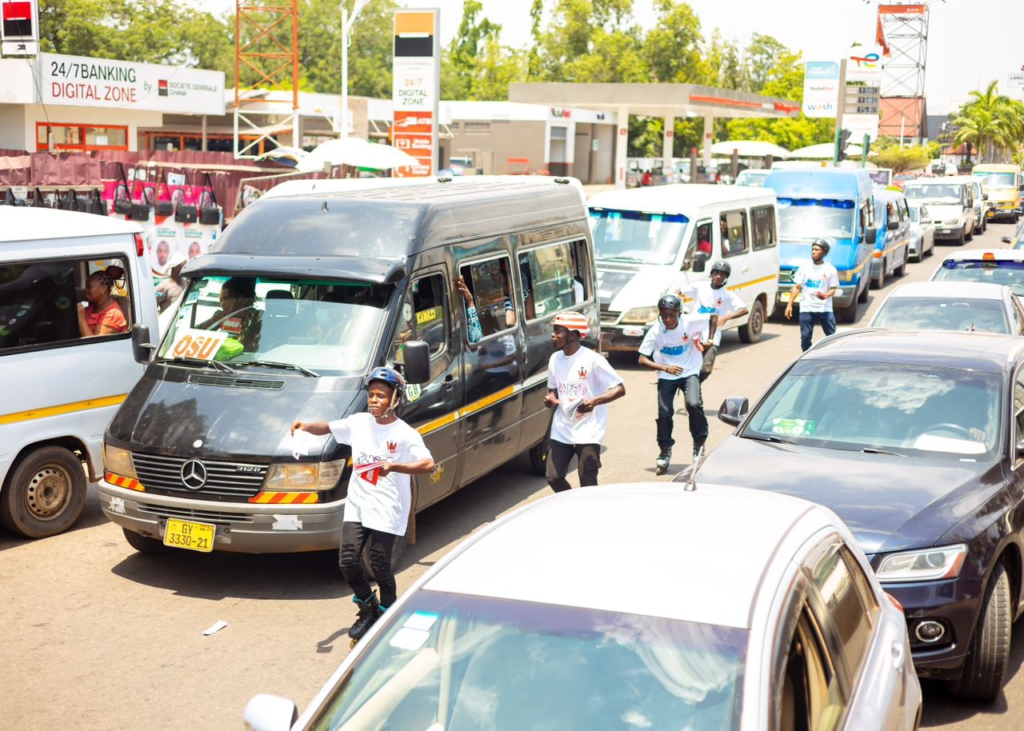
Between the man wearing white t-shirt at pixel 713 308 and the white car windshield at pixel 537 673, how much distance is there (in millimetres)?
7970

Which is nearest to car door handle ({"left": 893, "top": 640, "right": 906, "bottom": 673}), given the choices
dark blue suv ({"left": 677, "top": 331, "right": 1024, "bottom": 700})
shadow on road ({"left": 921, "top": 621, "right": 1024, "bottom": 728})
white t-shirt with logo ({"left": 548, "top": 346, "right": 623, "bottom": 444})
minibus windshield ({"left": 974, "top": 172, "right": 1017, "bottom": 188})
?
dark blue suv ({"left": 677, "top": 331, "right": 1024, "bottom": 700})

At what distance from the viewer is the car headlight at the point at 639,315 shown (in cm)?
1636

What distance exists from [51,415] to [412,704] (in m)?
6.35

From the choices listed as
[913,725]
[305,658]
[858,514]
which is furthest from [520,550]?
[305,658]

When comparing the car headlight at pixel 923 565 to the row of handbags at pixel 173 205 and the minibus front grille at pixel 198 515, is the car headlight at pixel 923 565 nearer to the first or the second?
the minibus front grille at pixel 198 515

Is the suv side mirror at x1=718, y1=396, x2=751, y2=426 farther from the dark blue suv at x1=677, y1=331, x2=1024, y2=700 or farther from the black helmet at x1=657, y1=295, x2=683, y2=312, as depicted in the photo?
Result: the black helmet at x1=657, y1=295, x2=683, y2=312

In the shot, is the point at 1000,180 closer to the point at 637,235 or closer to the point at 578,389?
the point at 637,235

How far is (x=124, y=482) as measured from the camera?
7957mm

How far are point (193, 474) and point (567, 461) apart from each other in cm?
260

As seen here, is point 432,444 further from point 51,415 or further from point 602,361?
point 51,415

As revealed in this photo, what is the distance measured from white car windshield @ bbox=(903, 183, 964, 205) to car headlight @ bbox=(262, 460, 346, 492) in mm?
34046

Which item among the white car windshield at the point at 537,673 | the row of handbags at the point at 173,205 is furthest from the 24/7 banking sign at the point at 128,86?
the white car windshield at the point at 537,673

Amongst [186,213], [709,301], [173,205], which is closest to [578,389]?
[709,301]

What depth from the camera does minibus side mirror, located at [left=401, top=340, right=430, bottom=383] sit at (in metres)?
7.86
